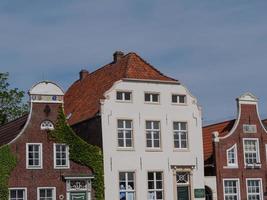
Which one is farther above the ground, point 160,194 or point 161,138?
point 161,138

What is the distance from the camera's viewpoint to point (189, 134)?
40906 mm

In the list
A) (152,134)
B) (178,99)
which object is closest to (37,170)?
(152,134)

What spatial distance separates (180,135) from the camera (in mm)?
40719

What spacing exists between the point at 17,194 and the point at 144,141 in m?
8.68

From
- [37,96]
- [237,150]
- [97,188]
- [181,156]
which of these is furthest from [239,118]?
[37,96]

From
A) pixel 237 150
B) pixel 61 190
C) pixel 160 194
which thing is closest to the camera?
pixel 61 190

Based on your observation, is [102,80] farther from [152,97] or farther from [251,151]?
[251,151]

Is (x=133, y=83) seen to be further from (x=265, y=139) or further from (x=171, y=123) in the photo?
(x=265, y=139)

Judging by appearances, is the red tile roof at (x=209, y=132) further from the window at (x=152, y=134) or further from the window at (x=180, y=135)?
the window at (x=152, y=134)

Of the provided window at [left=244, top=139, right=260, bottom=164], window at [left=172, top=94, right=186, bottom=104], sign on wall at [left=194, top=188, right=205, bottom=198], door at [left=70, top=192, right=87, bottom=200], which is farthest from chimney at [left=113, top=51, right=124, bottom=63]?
door at [left=70, top=192, right=87, bottom=200]

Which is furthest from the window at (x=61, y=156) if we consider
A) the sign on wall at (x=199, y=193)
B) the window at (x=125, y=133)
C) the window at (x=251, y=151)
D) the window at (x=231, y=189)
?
the window at (x=251, y=151)

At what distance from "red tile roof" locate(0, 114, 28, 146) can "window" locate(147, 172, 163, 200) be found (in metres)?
8.37

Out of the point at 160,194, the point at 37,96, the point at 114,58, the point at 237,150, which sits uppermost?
the point at 114,58

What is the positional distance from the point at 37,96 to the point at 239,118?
14783 mm
